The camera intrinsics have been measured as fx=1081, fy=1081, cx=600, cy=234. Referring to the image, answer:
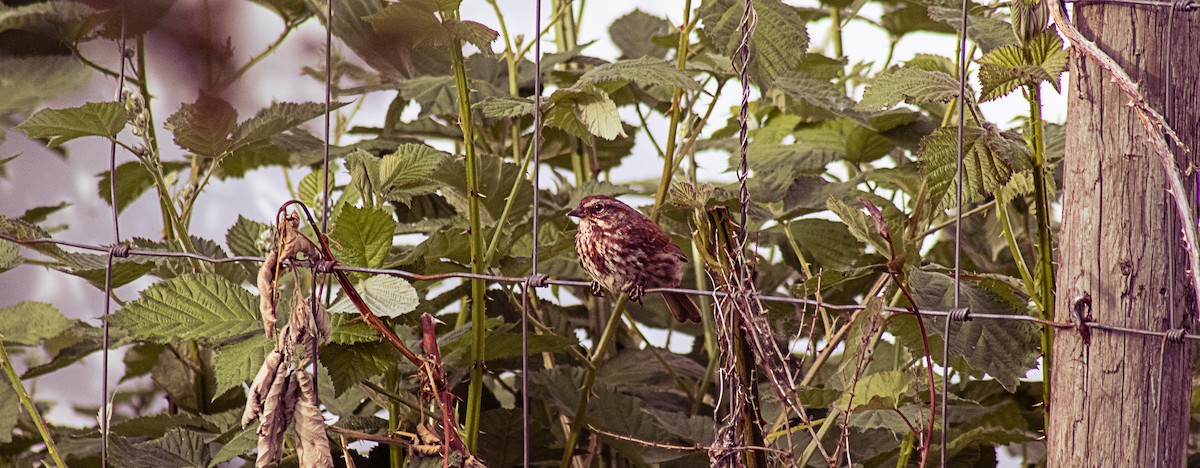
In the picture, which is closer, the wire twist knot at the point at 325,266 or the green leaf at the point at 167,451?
the wire twist knot at the point at 325,266

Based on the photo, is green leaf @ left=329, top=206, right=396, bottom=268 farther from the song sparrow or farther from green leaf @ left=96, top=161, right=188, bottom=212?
green leaf @ left=96, top=161, right=188, bottom=212

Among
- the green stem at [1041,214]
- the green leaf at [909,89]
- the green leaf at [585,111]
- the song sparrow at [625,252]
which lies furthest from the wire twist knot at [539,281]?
the green stem at [1041,214]

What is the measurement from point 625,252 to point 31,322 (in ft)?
2.97

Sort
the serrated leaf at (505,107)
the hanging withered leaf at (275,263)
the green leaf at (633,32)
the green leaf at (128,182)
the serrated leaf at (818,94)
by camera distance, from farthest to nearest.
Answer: the green leaf at (633,32) < the green leaf at (128,182) < the serrated leaf at (818,94) < the serrated leaf at (505,107) < the hanging withered leaf at (275,263)

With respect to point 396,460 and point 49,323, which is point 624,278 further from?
point 49,323

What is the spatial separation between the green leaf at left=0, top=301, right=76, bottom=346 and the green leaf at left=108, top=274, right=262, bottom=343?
0.48 m

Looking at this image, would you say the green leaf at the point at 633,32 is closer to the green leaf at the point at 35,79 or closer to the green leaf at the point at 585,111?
the green leaf at the point at 585,111

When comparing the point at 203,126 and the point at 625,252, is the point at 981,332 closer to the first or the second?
the point at 625,252

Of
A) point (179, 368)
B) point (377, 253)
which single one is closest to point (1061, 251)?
point (377, 253)

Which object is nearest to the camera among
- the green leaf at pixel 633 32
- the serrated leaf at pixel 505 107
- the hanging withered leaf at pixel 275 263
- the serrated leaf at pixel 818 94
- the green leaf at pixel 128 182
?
the hanging withered leaf at pixel 275 263

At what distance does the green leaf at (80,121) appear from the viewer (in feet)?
3.34

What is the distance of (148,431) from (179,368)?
0.17 metres

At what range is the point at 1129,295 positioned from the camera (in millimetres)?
729

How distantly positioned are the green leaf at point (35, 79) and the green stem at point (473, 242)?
28.3 inches
